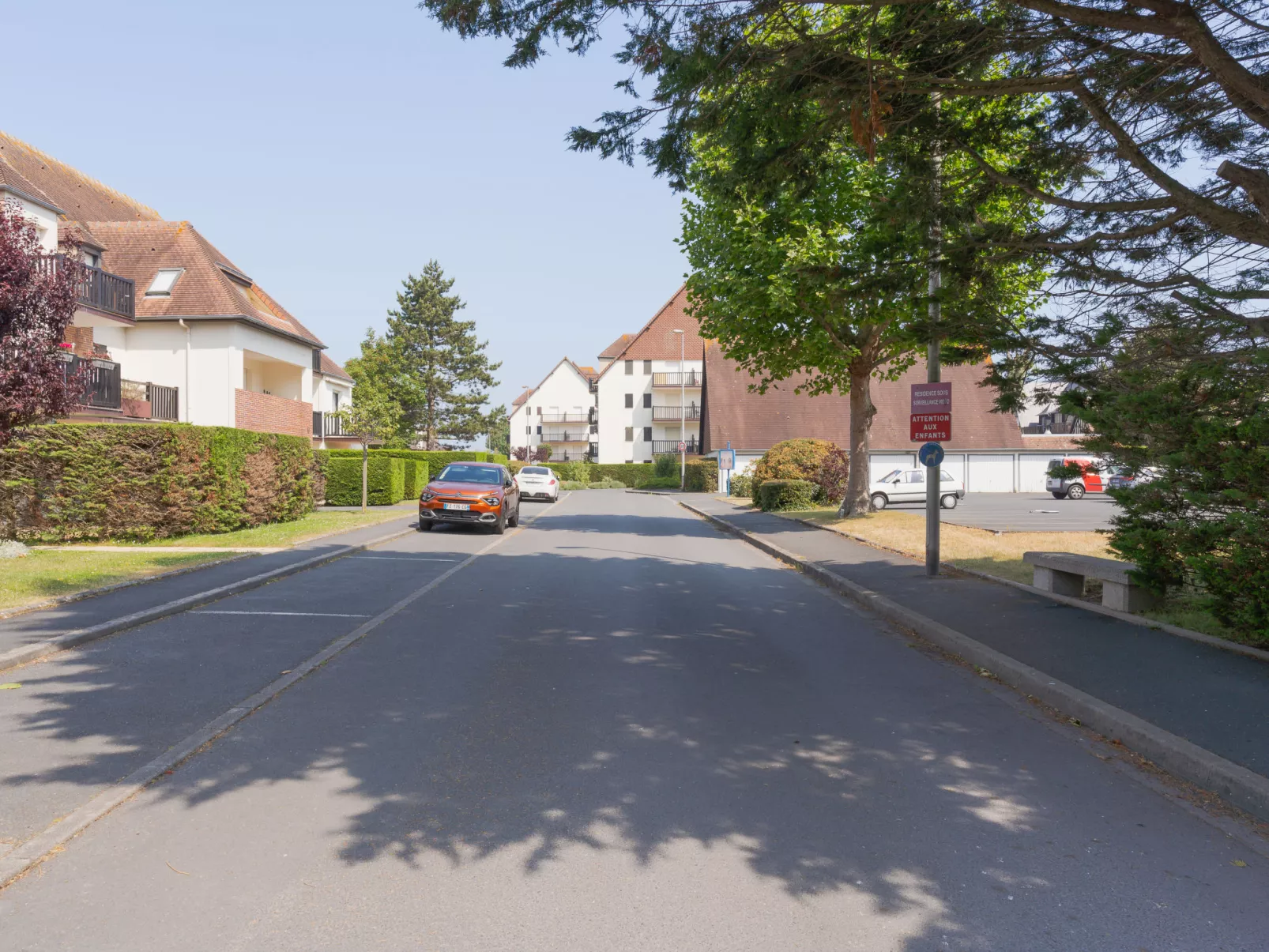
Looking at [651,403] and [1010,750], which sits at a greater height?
[651,403]

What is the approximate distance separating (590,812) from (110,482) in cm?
1445

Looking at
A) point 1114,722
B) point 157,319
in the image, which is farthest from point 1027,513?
point 157,319

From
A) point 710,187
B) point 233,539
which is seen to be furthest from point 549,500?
point 710,187

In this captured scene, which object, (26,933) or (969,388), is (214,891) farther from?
(969,388)

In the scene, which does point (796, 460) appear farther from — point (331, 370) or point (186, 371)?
point (331, 370)

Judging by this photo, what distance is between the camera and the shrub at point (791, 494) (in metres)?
30.2

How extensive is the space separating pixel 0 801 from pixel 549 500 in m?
38.0

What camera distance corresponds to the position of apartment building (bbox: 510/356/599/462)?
9100 cm

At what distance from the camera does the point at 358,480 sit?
32.3 m

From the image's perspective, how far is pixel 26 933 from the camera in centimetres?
322

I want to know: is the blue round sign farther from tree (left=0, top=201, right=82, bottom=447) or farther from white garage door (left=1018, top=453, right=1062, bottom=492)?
white garage door (left=1018, top=453, right=1062, bottom=492)

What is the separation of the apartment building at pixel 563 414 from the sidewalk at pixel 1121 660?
7864 centimetres

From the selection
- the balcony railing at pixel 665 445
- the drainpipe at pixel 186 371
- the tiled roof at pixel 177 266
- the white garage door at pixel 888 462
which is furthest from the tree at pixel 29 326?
the balcony railing at pixel 665 445

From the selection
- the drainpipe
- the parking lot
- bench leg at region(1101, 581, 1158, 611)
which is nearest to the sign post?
bench leg at region(1101, 581, 1158, 611)
